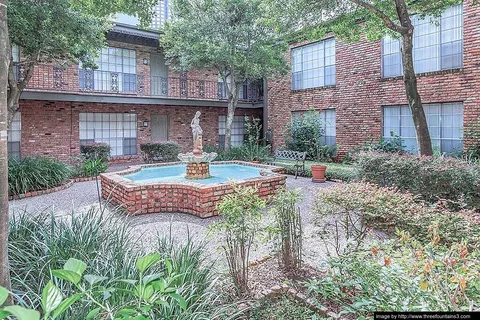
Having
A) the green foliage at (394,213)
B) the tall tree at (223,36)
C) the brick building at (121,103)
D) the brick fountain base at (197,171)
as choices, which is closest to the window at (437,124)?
the tall tree at (223,36)

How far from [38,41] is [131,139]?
8.88 metres

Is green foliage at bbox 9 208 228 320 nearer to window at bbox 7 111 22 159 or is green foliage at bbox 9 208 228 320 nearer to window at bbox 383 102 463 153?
window at bbox 383 102 463 153

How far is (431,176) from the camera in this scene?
6.30m

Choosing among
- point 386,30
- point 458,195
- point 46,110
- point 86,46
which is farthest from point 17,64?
point 458,195

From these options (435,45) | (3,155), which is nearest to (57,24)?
(3,155)

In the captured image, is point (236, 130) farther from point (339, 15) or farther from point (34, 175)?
point (34, 175)

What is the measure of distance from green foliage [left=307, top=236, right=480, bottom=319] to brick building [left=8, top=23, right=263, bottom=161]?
1451cm

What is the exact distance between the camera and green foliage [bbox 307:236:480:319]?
1.95m

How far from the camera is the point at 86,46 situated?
10164 mm

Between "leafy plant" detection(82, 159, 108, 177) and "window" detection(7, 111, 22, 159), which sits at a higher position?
"window" detection(7, 111, 22, 159)

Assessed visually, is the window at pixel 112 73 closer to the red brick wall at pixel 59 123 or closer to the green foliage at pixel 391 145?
the red brick wall at pixel 59 123

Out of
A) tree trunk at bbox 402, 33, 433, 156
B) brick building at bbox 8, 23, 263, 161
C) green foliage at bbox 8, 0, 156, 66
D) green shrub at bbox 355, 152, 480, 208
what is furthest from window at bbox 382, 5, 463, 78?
green foliage at bbox 8, 0, 156, 66

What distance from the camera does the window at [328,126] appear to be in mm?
16047

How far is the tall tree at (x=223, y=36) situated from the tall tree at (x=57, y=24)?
399 centimetres
